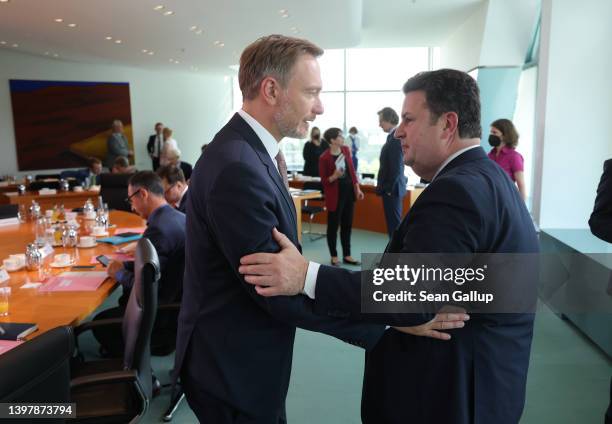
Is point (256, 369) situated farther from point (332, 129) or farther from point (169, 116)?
point (169, 116)

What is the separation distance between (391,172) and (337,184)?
790 mm

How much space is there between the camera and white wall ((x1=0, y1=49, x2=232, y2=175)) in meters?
10.6

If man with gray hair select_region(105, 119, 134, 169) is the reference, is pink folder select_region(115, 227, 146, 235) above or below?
below

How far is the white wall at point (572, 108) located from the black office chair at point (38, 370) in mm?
4452

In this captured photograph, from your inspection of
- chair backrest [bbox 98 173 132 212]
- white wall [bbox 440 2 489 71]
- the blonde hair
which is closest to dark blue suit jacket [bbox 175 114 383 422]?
the blonde hair

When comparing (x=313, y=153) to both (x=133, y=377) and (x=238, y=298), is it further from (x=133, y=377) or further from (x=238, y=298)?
(x=238, y=298)

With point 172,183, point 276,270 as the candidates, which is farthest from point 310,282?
point 172,183

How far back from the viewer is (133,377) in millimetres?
1983

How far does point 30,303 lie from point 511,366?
87.4 inches

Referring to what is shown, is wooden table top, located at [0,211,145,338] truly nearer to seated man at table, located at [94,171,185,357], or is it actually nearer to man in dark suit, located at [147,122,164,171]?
seated man at table, located at [94,171,185,357]

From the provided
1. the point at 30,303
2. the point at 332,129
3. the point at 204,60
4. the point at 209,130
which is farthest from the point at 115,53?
the point at 30,303

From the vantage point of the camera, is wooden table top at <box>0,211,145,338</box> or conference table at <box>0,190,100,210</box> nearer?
wooden table top at <box>0,211,145,338</box>

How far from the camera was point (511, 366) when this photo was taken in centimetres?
122

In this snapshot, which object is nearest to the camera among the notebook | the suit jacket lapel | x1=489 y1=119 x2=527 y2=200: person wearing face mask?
the suit jacket lapel
